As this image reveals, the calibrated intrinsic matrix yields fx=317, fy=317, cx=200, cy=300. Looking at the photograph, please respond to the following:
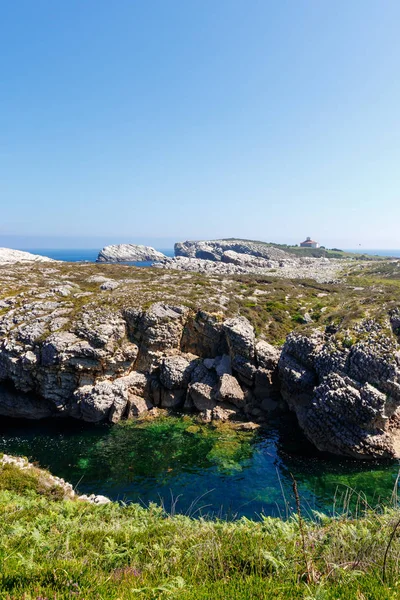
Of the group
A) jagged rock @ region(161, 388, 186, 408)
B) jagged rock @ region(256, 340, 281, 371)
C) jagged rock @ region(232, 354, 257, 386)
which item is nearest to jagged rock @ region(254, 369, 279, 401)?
jagged rock @ region(232, 354, 257, 386)

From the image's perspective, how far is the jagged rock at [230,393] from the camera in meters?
34.2

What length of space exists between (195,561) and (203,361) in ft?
104

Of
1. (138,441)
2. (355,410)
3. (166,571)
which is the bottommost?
(138,441)

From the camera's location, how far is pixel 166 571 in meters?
7.05

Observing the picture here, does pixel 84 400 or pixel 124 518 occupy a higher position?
pixel 124 518

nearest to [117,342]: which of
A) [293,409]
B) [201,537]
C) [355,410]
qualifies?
[293,409]

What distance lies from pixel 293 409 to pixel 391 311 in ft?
49.5

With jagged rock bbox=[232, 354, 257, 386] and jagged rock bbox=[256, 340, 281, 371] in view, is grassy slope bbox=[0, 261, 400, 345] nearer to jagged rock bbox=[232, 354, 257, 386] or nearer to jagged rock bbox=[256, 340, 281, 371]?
jagged rock bbox=[256, 340, 281, 371]

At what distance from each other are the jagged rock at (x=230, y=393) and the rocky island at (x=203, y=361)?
0.48ft

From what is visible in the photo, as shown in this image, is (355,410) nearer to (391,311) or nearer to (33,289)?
(391,311)

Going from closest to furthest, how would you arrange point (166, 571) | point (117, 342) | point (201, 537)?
point (166, 571), point (201, 537), point (117, 342)

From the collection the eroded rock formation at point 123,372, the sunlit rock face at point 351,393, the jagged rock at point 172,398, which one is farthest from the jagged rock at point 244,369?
the jagged rock at point 172,398

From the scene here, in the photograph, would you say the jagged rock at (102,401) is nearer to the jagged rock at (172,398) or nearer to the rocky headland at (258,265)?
the jagged rock at (172,398)

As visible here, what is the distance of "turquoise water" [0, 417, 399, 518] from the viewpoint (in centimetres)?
2208
